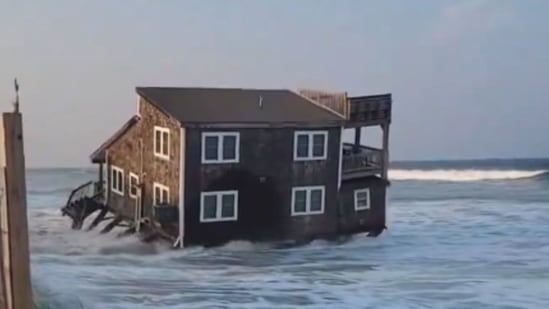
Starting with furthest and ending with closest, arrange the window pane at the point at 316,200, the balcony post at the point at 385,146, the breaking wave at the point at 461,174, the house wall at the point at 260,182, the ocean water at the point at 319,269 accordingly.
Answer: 1. the breaking wave at the point at 461,174
2. the balcony post at the point at 385,146
3. the window pane at the point at 316,200
4. the house wall at the point at 260,182
5. the ocean water at the point at 319,269

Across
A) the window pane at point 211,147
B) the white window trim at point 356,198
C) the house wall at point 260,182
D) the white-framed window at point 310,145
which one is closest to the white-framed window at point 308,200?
the house wall at point 260,182

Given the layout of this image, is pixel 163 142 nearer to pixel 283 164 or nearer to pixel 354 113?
pixel 283 164

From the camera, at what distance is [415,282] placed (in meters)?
19.0

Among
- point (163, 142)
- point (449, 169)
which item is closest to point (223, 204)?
point (163, 142)

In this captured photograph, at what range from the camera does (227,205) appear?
24656 mm

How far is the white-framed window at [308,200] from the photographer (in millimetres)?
25859

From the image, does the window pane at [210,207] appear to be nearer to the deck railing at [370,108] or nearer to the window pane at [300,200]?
the window pane at [300,200]

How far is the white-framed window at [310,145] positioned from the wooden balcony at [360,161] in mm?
1326

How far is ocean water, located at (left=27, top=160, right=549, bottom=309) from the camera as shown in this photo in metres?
16.4

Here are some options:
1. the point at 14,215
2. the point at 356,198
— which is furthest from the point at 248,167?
the point at 14,215

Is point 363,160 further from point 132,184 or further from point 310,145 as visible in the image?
point 132,184

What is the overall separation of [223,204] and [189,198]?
43.8 inches

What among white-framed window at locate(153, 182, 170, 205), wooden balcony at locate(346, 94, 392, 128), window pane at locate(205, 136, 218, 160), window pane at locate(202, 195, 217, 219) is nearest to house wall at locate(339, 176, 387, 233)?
wooden balcony at locate(346, 94, 392, 128)

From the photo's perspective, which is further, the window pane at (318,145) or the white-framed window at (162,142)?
the window pane at (318,145)
